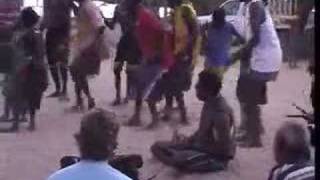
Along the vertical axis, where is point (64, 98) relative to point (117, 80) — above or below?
below

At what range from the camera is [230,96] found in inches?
538

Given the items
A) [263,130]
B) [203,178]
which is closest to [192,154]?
[203,178]

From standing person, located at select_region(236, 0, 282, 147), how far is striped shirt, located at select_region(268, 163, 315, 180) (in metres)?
5.28

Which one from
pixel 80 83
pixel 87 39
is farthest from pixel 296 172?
pixel 80 83

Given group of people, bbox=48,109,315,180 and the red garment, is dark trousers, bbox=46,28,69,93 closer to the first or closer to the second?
the red garment

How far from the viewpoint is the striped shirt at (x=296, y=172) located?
4.59 metres

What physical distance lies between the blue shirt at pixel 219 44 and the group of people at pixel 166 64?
0.03 ft

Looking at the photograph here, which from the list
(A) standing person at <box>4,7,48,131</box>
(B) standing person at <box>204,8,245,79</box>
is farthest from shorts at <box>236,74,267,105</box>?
(A) standing person at <box>4,7,48,131</box>

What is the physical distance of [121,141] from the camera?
1047 centimetres

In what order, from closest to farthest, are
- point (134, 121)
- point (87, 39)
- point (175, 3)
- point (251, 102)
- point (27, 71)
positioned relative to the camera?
point (251, 102), point (27, 71), point (175, 3), point (134, 121), point (87, 39)

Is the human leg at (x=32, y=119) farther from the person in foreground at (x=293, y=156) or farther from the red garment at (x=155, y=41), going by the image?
the person in foreground at (x=293, y=156)

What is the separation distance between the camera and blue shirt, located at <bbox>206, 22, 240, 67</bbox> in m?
11.0

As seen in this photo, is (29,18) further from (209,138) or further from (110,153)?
(110,153)

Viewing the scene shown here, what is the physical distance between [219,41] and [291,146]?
639 cm
